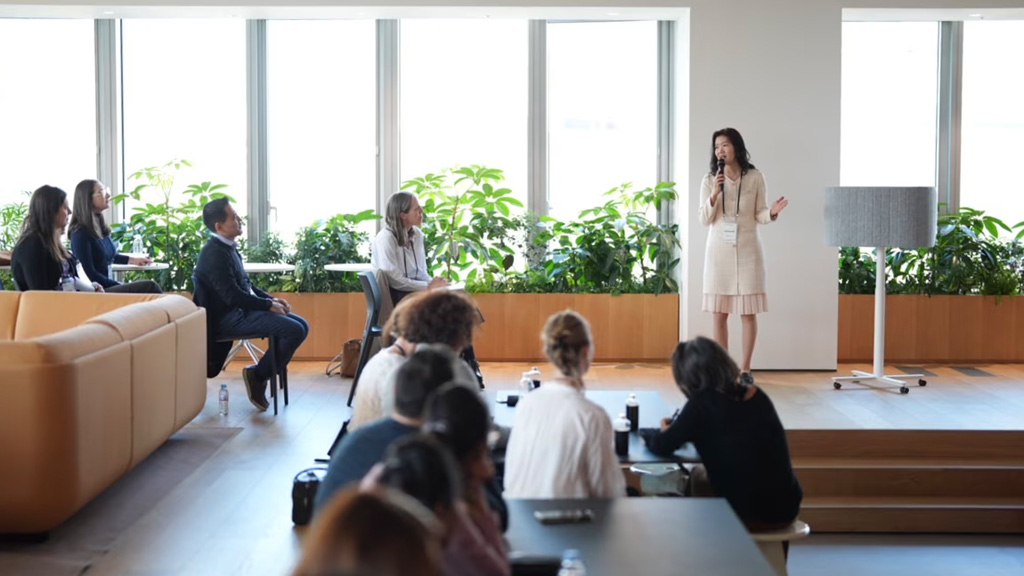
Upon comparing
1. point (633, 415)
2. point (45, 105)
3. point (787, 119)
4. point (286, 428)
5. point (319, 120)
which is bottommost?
point (286, 428)

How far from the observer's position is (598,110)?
993 centimetres

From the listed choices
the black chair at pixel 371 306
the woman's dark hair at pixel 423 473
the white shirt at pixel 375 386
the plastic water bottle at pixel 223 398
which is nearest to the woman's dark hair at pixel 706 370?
the white shirt at pixel 375 386

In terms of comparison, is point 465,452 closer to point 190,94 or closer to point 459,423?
point 459,423

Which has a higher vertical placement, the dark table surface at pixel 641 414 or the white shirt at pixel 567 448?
the white shirt at pixel 567 448

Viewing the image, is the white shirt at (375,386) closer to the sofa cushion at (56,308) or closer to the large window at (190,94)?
the sofa cushion at (56,308)

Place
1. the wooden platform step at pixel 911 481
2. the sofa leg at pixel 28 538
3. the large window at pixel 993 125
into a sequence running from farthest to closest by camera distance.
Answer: the large window at pixel 993 125 → the wooden platform step at pixel 911 481 → the sofa leg at pixel 28 538

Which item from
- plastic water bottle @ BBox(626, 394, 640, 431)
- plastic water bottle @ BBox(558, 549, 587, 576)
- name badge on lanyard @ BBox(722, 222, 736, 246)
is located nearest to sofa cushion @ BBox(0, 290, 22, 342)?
plastic water bottle @ BBox(626, 394, 640, 431)

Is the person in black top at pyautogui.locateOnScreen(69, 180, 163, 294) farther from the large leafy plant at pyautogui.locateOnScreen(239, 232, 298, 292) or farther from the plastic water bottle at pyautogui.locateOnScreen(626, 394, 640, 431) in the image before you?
the plastic water bottle at pyautogui.locateOnScreen(626, 394, 640, 431)

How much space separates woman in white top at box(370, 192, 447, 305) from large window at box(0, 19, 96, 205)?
3.64 m

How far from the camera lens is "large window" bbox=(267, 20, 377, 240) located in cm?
995

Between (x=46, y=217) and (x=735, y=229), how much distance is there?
4366 millimetres

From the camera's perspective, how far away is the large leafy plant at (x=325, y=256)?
9359 mm

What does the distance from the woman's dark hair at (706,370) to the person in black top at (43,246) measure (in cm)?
447

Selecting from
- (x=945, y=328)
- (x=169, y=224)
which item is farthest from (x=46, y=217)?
(x=945, y=328)
